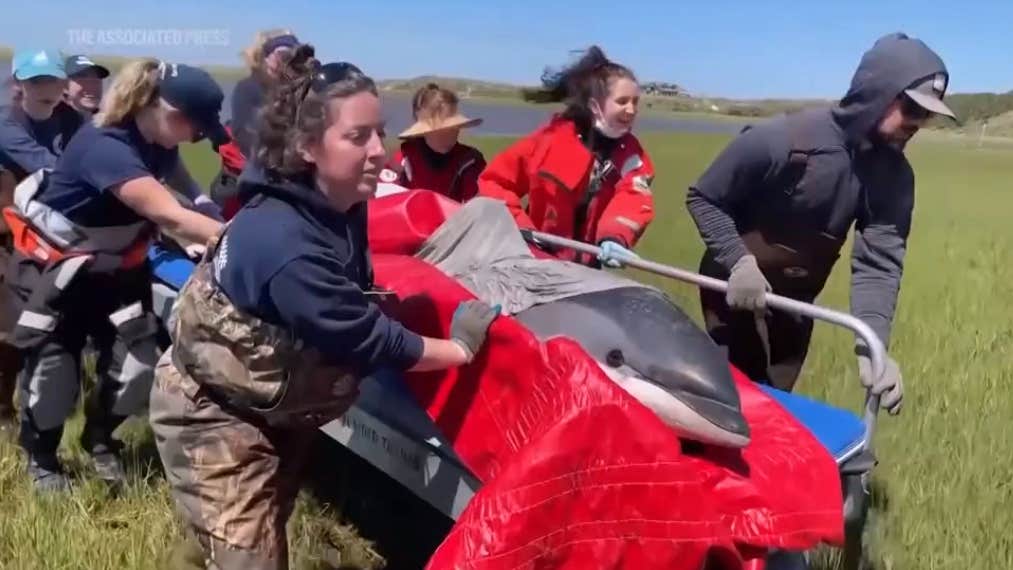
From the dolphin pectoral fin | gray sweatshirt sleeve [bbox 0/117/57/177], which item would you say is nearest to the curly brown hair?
the dolphin pectoral fin

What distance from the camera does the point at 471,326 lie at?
2543 mm

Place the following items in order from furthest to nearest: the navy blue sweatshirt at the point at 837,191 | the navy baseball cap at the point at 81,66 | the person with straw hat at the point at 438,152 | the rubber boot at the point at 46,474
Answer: the navy baseball cap at the point at 81,66
the person with straw hat at the point at 438,152
the rubber boot at the point at 46,474
the navy blue sweatshirt at the point at 837,191

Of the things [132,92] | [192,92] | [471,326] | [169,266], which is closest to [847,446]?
[471,326]

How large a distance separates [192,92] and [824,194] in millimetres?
2195

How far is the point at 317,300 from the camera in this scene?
2250 mm

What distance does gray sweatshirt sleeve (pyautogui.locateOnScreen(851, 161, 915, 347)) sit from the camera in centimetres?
366

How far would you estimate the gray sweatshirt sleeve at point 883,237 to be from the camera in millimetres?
3662

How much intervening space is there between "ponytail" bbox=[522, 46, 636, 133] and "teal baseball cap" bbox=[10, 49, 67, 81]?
2514 millimetres

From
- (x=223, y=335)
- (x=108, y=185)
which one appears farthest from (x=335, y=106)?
(x=108, y=185)

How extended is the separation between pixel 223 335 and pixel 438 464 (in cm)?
77

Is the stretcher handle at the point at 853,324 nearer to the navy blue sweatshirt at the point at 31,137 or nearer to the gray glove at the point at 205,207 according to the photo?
the gray glove at the point at 205,207

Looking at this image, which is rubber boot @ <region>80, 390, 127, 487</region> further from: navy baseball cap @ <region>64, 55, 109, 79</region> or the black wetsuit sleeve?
navy baseball cap @ <region>64, 55, 109, 79</region>

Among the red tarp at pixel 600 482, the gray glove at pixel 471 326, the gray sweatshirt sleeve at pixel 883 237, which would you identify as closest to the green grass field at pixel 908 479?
the gray sweatshirt sleeve at pixel 883 237

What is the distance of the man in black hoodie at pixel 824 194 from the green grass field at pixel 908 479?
0.78m
